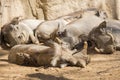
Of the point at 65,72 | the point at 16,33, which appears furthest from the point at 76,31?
the point at 65,72

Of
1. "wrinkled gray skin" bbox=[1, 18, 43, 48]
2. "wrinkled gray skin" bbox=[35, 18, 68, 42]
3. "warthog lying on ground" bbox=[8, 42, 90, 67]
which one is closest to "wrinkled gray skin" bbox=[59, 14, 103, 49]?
"wrinkled gray skin" bbox=[35, 18, 68, 42]

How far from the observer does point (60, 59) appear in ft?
16.4

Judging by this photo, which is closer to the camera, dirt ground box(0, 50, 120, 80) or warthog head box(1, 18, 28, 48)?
dirt ground box(0, 50, 120, 80)

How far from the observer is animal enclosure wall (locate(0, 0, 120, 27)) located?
7.80 metres

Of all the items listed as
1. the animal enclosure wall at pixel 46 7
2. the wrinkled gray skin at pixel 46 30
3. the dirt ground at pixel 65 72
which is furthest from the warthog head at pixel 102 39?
the animal enclosure wall at pixel 46 7

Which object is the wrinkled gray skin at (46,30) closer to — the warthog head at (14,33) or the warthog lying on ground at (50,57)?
the warthog head at (14,33)

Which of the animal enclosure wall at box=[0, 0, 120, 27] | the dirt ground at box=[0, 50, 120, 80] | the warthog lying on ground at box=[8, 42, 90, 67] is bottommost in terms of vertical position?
the dirt ground at box=[0, 50, 120, 80]

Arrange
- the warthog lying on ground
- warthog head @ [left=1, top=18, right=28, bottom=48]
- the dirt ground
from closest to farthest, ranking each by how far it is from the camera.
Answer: the dirt ground
the warthog lying on ground
warthog head @ [left=1, top=18, right=28, bottom=48]

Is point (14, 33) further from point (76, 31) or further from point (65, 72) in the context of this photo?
point (65, 72)

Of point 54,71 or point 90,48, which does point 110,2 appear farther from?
point 54,71

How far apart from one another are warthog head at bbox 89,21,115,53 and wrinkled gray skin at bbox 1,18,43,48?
55.9 inches

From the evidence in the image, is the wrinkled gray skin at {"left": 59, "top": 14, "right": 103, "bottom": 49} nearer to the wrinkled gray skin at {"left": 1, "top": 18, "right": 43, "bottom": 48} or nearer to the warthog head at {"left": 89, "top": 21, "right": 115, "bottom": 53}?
the warthog head at {"left": 89, "top": 21, "right": 115, "bottom": 53}

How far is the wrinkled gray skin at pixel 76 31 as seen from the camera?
643cm

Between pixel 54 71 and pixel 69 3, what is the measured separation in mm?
4318
